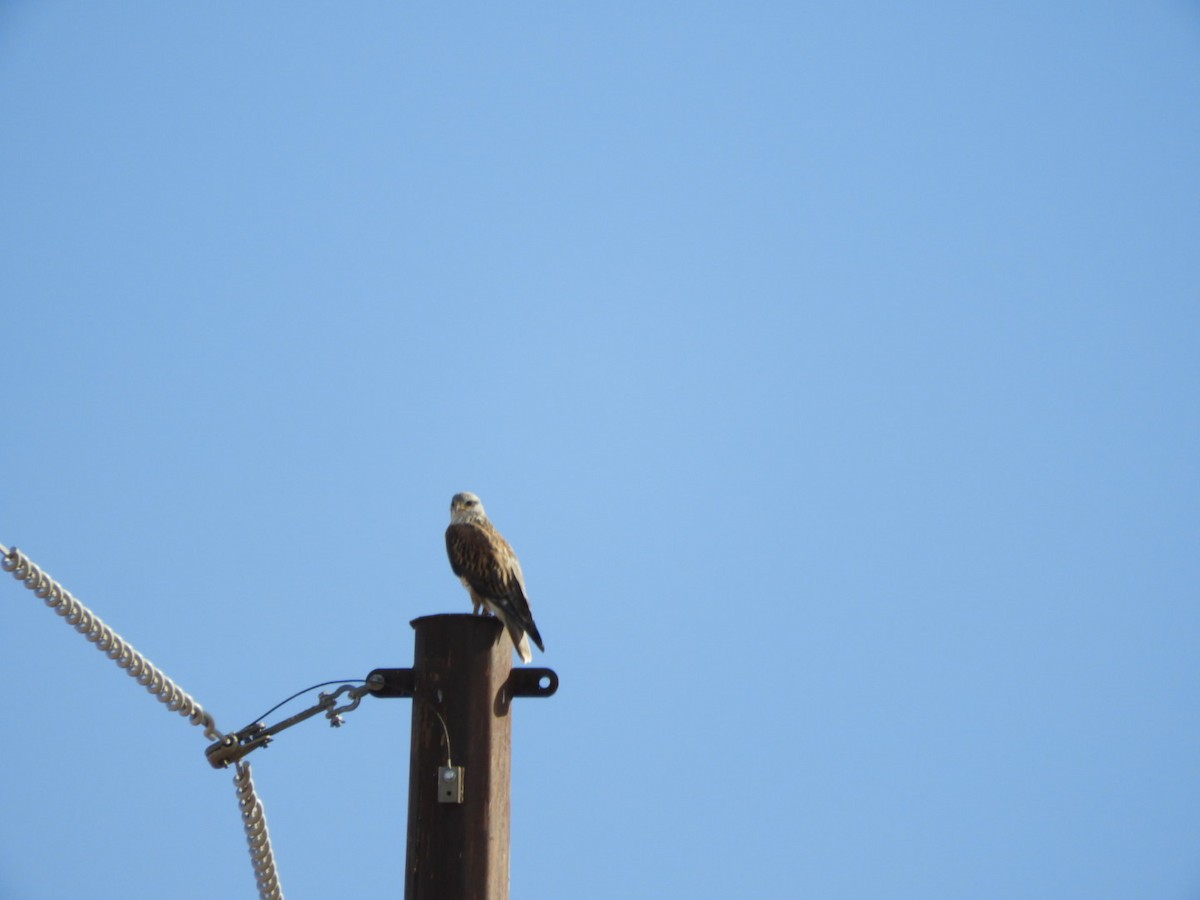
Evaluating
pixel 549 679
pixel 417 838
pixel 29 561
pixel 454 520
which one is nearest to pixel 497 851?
pixel 417 838

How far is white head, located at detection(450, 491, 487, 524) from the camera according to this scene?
8617 millimetres

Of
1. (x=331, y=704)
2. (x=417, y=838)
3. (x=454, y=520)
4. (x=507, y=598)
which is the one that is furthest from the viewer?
(x=454, y=520)

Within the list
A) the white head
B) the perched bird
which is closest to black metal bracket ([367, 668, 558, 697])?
the perched bird

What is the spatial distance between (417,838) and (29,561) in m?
1.51

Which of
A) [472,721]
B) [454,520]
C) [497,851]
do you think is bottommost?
[497,851]

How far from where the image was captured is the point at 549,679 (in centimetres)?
427

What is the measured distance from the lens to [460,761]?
412cm

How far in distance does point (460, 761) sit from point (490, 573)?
3.28 metres

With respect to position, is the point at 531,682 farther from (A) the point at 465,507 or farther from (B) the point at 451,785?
(A) the point at 465,507

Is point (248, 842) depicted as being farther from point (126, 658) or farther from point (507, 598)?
point (507, 598)

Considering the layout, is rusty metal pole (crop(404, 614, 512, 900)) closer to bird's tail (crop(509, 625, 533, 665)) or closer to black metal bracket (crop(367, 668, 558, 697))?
black metal bracket (crop(367, 668, 558, 697))

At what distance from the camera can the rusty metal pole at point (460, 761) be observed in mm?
4047

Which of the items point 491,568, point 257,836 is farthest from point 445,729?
point 491,568

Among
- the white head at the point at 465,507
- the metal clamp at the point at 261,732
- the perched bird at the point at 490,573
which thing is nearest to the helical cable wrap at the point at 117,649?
the metal clamp at the point at 261,732
